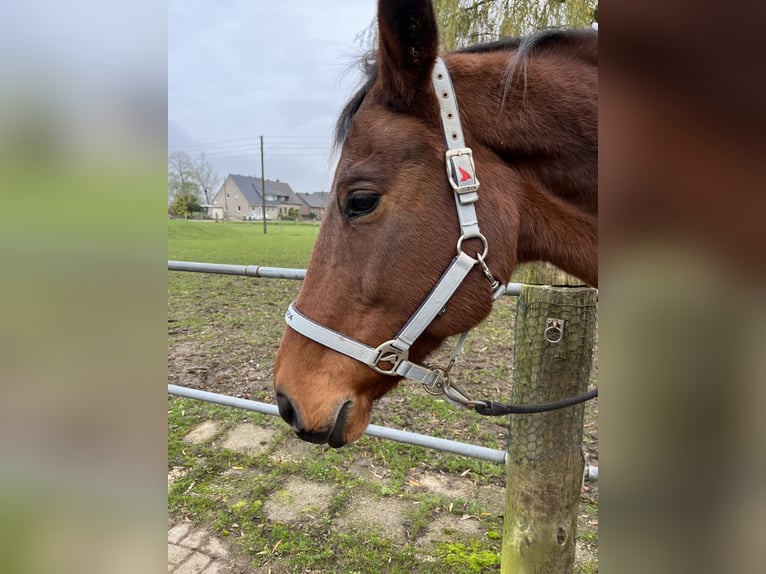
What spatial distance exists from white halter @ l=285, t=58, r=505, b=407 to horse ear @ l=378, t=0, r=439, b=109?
0.17 ft

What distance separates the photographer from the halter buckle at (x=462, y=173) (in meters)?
1.26

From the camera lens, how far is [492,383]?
4148mm

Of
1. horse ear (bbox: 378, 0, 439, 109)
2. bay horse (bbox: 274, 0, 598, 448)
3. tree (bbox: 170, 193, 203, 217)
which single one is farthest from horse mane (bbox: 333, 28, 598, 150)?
tree (bbox: 170, 193, 203, 217)

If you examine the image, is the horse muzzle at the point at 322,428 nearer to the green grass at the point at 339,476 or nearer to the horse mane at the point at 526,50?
the horse mane at the point at 526,50

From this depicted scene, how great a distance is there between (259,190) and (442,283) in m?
56.0

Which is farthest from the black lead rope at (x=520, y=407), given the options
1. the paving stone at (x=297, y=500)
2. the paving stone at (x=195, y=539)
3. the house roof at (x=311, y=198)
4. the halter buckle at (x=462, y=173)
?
the house roof at (x=311, y=198)

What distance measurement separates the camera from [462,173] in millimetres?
1260

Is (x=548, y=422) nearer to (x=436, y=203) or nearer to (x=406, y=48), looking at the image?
(x=436, y=203)

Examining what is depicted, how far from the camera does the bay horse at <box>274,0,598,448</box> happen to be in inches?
50.5
